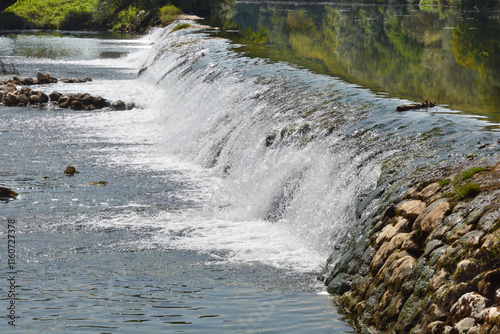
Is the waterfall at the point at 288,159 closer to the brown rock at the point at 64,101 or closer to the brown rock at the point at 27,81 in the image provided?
the brown rock at the point at 64,101

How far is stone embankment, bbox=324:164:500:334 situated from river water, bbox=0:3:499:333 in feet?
1.63

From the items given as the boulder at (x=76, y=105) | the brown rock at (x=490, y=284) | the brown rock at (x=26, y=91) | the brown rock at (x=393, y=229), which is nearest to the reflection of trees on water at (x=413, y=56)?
the boulder at (x=76, y=105)

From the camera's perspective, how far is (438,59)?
30.8 metres

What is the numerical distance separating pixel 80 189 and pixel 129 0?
59106 mm

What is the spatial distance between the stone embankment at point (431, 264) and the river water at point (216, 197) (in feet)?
1.63

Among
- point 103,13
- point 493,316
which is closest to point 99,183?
point 493,316

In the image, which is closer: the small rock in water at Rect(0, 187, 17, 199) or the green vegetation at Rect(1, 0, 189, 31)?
the small rock in water at Rect(0, 187, 17, 199)

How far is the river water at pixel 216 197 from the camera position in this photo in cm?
868

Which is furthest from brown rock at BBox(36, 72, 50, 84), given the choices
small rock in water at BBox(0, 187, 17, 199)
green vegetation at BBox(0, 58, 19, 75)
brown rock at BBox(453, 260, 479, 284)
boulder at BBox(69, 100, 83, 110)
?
brown rock at BBox(453, 260, 479, 284)

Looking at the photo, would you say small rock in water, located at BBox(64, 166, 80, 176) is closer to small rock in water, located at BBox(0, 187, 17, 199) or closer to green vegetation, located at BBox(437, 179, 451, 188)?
small rock in water, located at BBox(0, 187, 17, 199)

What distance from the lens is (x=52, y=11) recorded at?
7344 cm

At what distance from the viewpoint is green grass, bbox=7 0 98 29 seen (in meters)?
70.8

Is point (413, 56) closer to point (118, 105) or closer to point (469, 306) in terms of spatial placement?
point (118, 105)

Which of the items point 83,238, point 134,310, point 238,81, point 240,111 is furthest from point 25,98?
point 134,310
